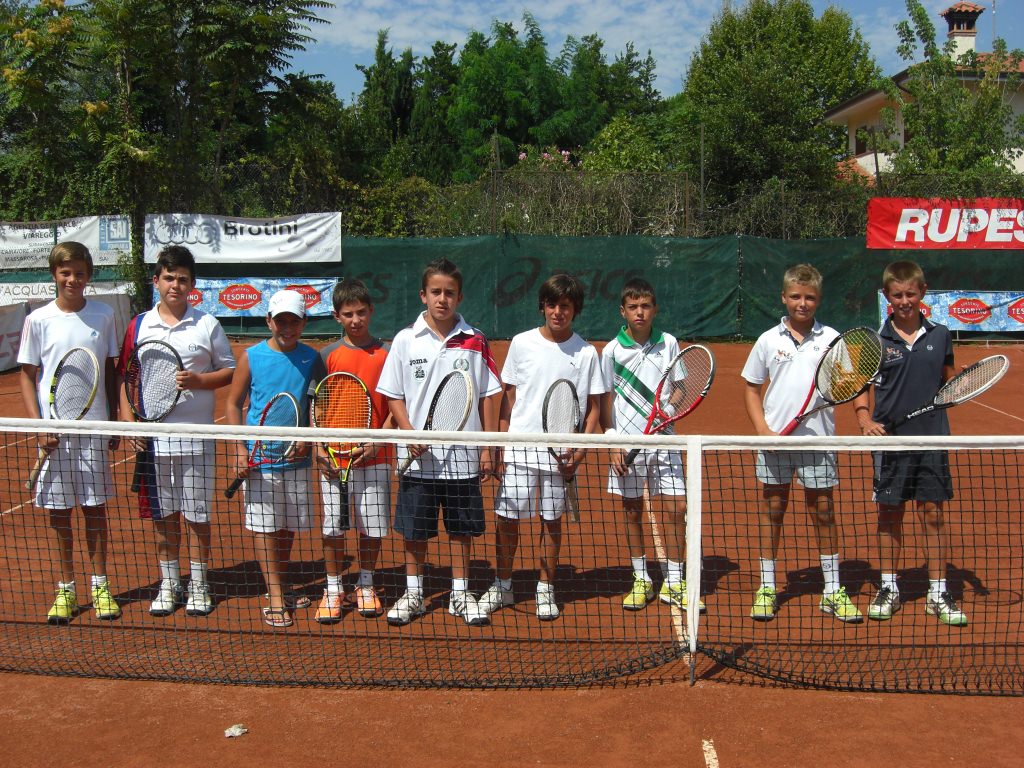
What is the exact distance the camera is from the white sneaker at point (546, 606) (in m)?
4.51

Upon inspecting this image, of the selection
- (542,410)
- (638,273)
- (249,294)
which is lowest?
(542,410)

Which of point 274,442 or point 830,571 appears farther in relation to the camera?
point 830,571

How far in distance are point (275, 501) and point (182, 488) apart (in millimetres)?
487

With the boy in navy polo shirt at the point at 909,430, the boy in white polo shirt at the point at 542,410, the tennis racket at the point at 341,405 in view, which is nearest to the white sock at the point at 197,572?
the tennis racket at the point at 341,405

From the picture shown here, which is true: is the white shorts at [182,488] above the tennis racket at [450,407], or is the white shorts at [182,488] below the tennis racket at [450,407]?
below

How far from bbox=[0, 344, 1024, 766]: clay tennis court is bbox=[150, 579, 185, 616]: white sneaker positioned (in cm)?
61

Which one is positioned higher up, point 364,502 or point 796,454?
point 796,454

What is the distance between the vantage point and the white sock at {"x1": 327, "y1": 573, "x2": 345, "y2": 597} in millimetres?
4555

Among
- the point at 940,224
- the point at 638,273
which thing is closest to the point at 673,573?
the point at 638,273

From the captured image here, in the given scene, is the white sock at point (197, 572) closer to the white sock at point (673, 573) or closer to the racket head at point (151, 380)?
the racket head at point (151, 380)

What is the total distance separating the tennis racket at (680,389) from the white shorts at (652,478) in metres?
0.10

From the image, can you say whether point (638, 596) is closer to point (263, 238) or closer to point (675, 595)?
point (675, 595)

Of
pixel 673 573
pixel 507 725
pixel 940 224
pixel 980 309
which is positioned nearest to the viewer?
pixel 507 725

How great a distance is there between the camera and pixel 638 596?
182 inches
